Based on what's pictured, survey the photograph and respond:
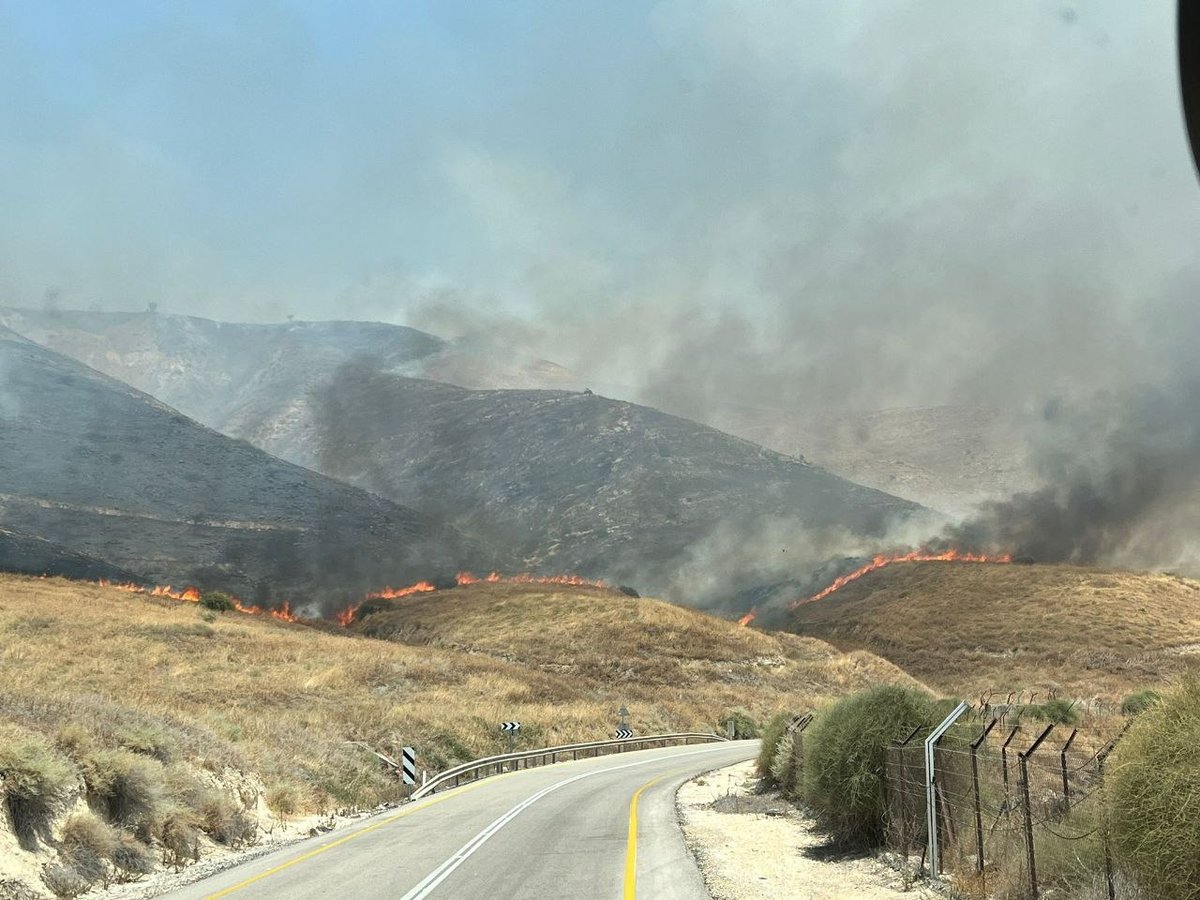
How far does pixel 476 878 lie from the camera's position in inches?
483

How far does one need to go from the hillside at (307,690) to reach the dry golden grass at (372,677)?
13cm

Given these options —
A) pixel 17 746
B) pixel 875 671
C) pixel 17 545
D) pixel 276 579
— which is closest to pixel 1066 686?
pixel 875 671

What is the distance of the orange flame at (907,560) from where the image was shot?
385 ft

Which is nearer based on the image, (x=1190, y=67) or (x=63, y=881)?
(x=1190, y=67)

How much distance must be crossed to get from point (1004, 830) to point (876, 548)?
436 ft

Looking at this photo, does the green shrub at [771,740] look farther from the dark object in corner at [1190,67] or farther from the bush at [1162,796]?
the dark object in corner at [1190,67]

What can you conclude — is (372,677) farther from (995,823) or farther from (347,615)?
(347,615)

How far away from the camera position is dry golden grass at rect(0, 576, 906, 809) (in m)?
22.5

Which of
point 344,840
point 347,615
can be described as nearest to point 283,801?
point 344,840

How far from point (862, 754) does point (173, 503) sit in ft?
360

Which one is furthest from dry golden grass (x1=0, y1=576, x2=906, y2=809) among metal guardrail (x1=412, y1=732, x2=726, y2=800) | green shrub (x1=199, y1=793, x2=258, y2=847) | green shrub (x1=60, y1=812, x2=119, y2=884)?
green shrub (x1=60, y1=812, x2=119, y2=884)

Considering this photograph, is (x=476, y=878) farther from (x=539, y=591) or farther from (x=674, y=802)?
(x=539, y=591)

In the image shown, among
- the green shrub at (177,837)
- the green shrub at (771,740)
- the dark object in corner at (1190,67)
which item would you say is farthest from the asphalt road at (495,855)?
the dark object in corner at (1190,67)

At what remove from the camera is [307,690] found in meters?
36.1
